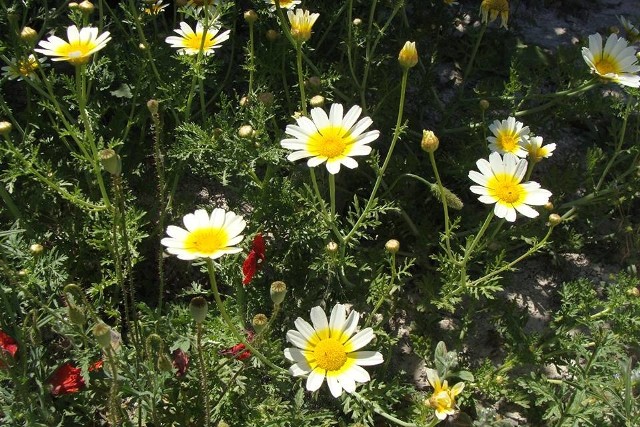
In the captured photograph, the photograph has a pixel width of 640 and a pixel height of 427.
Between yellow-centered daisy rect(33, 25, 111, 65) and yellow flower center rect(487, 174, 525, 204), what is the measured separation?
3.86 ft

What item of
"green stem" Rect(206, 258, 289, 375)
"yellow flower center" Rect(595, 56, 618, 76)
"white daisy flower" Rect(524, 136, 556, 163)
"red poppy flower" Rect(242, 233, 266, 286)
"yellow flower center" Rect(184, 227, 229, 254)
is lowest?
"green stem" Rect(206, 258, 289, 375)

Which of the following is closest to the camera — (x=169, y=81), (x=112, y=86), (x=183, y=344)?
(x=183, y=344)

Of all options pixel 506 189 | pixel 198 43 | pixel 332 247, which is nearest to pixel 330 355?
pixel 332 247

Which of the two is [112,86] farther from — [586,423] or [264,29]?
[586,423]

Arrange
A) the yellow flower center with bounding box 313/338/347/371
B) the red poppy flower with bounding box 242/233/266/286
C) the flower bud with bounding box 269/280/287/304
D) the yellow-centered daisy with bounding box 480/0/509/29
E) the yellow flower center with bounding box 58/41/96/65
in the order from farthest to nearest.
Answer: the yellow-centered daisy with bounding box 480/0/509/29, the red poppy flower with bounding box 242/233/266/286, the yellow flower center with bounding box 58/41/96/65, the yellow flower center with bounding box 313/338/347/371, the flower bud with bounding box 269/280/287/304

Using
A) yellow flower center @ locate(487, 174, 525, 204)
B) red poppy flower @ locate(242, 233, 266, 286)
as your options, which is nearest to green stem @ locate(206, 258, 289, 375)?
red poppy flower @ locate(242, 233, 266, 286)

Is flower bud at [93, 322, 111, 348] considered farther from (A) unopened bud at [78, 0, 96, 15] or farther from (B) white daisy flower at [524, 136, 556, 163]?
(B) white daisy flower at [524, 136, 556, 163]

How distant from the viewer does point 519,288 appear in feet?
9.07

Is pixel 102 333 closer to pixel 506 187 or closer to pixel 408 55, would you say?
pixel 408 55

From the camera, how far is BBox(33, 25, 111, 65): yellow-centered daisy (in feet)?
6.42

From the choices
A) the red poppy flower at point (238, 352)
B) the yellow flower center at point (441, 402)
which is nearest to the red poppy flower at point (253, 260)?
the red poppy flower at point (238, 352)

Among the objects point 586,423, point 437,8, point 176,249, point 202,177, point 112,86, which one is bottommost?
point 586,423

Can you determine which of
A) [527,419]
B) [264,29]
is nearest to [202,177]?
[264,29]

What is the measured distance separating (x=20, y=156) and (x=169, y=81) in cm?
71
